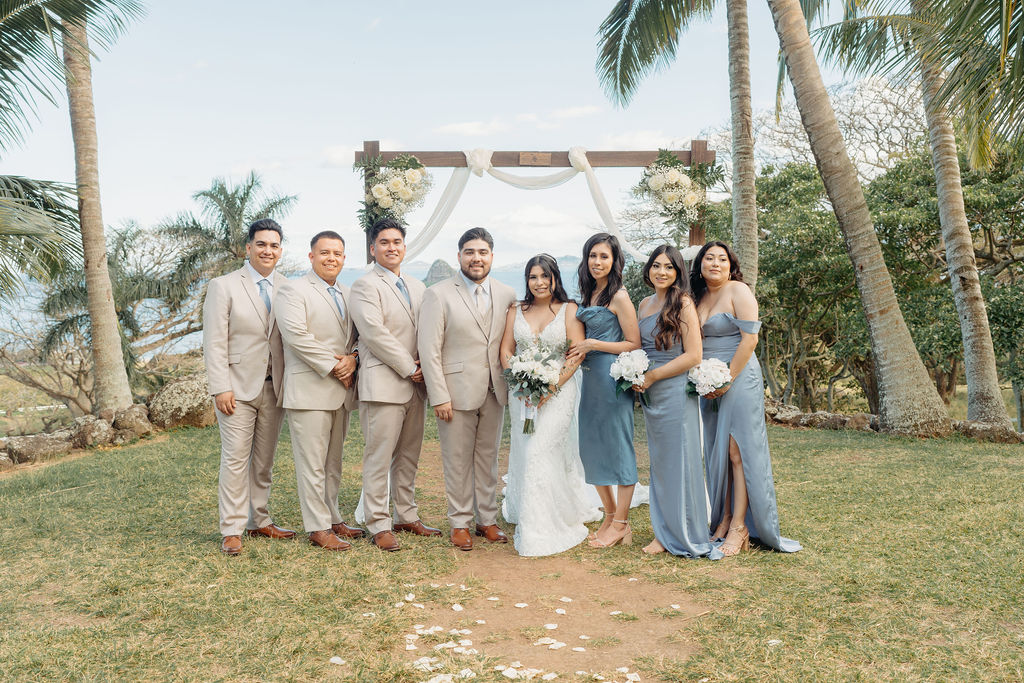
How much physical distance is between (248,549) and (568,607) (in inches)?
90.5

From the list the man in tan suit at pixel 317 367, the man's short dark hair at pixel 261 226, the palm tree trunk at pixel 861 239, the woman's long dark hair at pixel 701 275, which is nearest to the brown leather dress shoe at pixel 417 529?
the man in tan suit at pixel 317 367

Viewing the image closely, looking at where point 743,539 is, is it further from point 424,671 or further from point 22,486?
point 22,486

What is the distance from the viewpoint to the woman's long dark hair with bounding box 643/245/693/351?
512cm

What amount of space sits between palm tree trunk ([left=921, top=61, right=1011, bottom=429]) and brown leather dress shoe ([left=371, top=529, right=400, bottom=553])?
314 inches

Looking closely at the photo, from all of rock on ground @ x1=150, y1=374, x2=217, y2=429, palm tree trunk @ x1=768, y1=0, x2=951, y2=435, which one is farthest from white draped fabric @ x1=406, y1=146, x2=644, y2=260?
rock on ground @ x1=150, y1=374, x2=217, y2=429

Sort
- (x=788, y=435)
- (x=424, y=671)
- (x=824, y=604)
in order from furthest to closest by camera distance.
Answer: (x=788, y=435) < (x=824, y=604) < (x=424, y=671)

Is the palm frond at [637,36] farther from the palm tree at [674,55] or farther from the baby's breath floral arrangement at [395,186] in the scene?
the baby's breath floral arrangement at [395,186]

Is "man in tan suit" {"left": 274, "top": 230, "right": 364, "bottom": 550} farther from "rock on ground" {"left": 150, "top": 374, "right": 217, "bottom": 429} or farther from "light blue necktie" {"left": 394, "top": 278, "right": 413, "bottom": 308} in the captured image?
"rock on ground" {"left": 150, "top": 374, "right": 217, "bottom": 429}

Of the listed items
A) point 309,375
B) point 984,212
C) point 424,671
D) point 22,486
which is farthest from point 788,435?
point 22,486

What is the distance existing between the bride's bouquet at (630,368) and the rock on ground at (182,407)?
7.74m

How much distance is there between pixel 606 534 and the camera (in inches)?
217

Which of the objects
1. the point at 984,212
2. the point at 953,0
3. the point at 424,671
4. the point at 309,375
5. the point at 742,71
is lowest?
the point at 424,671

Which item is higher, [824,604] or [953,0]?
[953,0]

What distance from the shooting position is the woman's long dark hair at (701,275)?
207 inches
